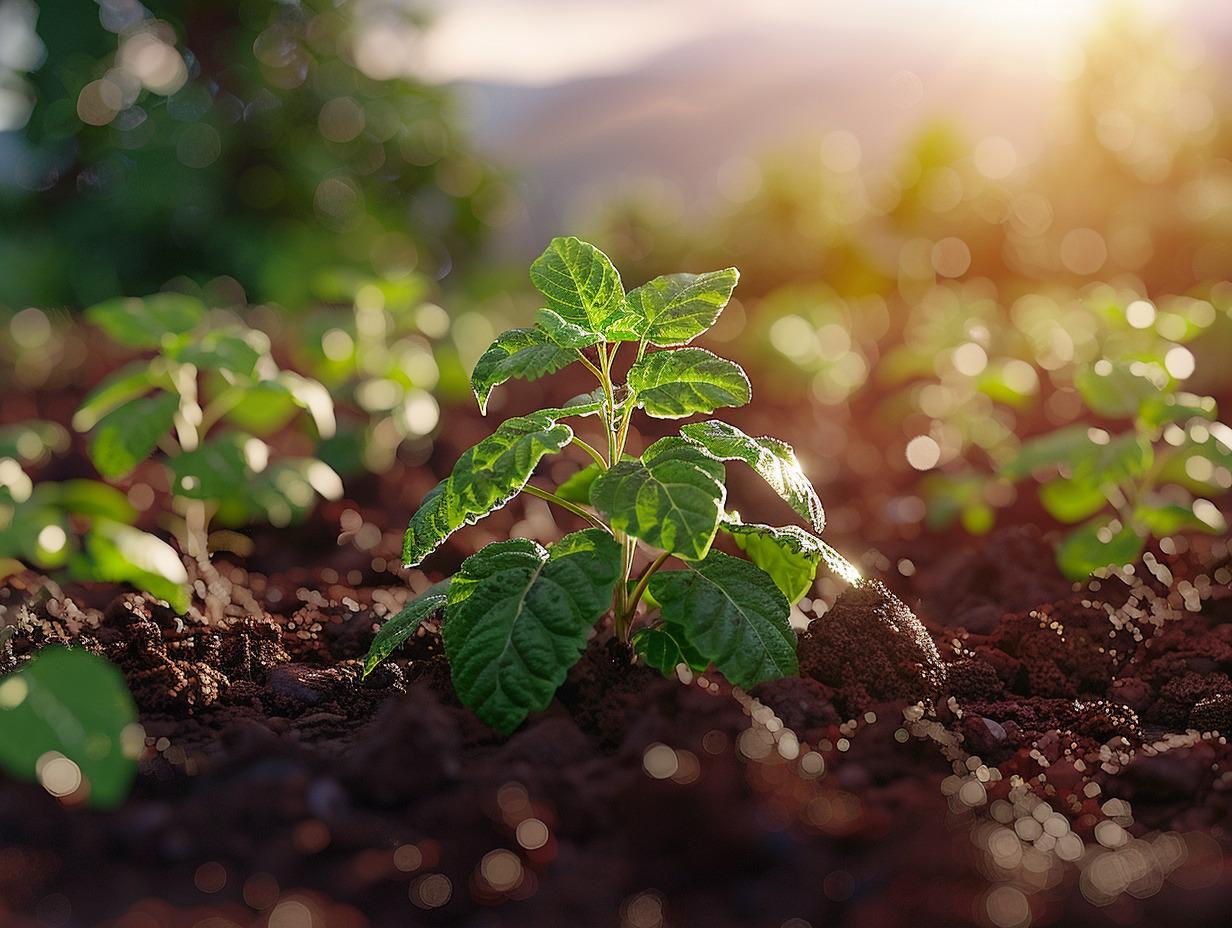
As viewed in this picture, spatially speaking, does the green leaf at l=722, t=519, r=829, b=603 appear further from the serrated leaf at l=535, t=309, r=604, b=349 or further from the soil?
the serrated leaf at l=535, t=309, r=604, b=349

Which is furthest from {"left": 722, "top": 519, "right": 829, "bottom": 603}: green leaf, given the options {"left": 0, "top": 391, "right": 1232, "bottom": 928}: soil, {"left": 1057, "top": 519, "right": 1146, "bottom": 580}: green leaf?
{"left": 1057, "top": 519, "right": 1146, "bottom": 580}: green leaf

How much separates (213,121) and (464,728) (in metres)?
7.55

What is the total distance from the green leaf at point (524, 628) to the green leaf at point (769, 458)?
0.80 feet

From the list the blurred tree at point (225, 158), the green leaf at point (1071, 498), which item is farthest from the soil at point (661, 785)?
the blurred tree at point (225, 158)

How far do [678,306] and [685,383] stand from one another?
0.54ft

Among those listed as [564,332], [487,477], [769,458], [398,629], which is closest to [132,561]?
[398,629]

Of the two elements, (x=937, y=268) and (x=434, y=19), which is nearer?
(x=937, y=268)

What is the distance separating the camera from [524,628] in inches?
53.8

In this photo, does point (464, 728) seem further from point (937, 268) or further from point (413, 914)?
point (937, 268)

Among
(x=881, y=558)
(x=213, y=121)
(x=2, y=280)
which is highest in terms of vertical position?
(x=213, y=121)

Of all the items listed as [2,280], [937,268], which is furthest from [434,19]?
[937,268]

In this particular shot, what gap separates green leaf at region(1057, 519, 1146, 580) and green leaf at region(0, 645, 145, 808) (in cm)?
202

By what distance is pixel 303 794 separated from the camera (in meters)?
1.17

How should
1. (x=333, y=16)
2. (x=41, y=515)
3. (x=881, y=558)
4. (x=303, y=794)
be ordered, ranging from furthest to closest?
(x=333, y=16) < (x=881, y=558) < (x=41, y=515) < (x=303, y=794)
